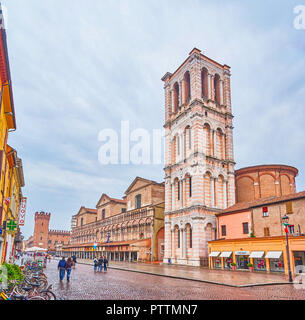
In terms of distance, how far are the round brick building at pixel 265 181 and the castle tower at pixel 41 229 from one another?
320 ft

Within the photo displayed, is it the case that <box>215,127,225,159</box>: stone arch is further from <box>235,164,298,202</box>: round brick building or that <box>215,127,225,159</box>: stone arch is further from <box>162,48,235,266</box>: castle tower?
<box>235,164,298,202</box>: round brick building

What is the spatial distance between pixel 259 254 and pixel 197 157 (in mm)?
16971

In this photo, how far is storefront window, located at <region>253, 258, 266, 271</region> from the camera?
29544 millimetres

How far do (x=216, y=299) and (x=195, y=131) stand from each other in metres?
33.1

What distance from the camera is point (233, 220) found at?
3766cm

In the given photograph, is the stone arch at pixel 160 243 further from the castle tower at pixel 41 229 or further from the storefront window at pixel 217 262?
the castle tower at pixel 41 229

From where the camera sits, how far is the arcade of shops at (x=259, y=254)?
2616 centimetres

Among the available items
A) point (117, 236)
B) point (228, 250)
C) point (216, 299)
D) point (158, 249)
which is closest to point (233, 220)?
point (228, 250)

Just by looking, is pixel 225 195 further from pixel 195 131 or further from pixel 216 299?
pixel 216 299

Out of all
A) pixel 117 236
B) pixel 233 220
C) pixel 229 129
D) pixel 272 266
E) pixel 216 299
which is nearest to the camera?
pixel 216 299

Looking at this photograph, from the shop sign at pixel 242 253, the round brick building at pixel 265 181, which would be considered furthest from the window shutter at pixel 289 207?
the round brick building at pixel 265 181

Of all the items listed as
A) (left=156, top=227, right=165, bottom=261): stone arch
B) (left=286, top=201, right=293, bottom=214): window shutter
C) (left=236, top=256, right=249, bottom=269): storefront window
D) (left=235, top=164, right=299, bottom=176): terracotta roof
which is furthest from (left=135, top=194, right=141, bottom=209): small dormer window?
(left=286, top=201, right=293, bottom=214): window shutter

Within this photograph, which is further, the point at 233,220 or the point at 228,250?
the point at 233,220

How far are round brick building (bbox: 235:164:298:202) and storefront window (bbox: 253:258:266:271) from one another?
18313 mm
